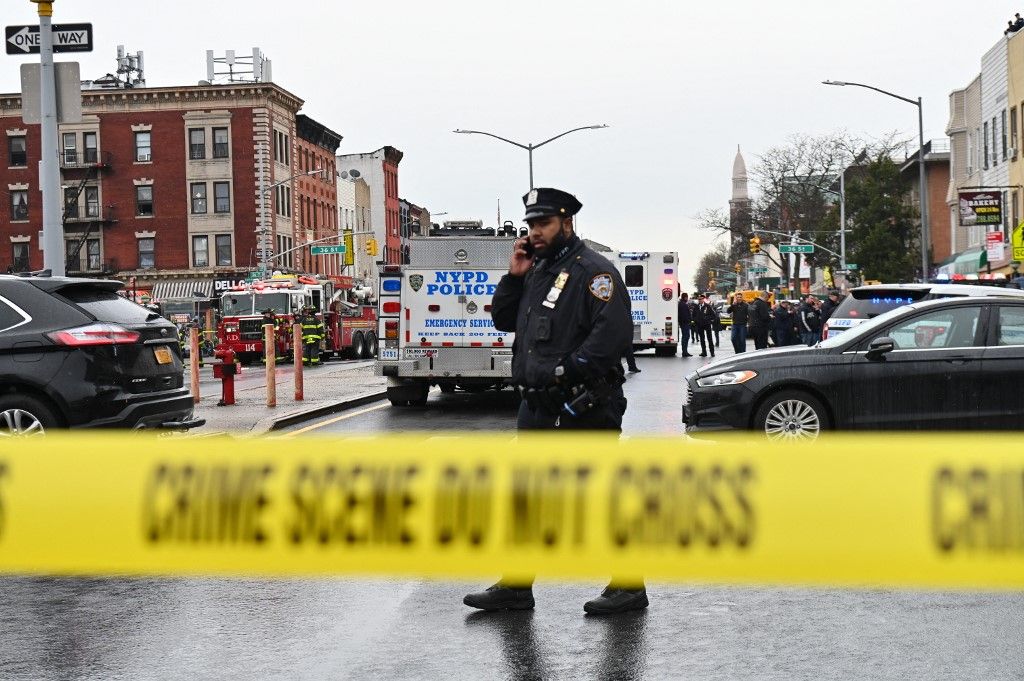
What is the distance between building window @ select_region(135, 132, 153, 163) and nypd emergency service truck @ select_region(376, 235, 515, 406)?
58928 millimetres

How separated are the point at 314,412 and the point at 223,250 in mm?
59118

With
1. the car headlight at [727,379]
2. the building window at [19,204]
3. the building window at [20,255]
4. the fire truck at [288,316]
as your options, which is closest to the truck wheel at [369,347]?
the fire truck at [288,316]

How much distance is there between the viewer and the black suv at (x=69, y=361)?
33.5 ft

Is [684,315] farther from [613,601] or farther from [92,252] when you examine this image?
[92,252]

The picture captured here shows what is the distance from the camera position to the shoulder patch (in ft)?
20.7

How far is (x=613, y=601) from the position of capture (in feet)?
21.5

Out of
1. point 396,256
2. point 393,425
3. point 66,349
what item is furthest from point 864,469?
point 396,256

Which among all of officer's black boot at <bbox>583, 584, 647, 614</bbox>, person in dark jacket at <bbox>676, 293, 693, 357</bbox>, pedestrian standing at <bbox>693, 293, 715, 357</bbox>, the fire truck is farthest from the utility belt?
the fire truck

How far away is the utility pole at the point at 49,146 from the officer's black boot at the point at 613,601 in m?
11.0

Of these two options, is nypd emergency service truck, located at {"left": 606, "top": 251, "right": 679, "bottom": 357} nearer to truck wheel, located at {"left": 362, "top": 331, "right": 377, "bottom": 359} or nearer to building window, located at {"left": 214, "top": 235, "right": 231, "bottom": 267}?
truck wheel, located at {"left": 362, "top": 331, "right": 377, "bottom": 359}

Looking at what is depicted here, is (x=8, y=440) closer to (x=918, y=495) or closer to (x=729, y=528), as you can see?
(x=729, y=528)

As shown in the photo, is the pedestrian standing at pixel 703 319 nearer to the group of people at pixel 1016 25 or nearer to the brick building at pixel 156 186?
the group of people at pixel 1016 25

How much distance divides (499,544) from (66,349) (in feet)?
24.4

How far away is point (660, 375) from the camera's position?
28828mm
